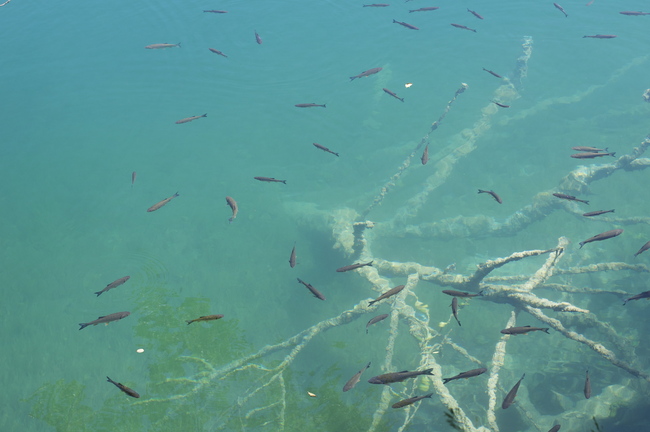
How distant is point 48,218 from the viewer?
39.3 feet

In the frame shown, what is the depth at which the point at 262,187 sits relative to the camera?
13.1 m

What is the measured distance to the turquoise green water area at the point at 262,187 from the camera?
27.3ft

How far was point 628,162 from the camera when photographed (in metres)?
10.6

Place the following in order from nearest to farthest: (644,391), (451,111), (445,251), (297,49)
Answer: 1. (644,391)
2. (445,251)
3. (451,111)
4. (297,49)

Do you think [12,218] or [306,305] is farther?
[12,218]

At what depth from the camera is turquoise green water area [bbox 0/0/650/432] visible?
27.3 feet

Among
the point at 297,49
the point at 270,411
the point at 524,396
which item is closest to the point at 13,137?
the point at 297,49

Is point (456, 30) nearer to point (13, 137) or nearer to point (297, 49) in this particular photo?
point (297, 49)

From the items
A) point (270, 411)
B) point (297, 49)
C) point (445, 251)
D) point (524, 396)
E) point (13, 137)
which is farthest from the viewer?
point (297, 49)

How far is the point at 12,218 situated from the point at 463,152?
14.4 metres

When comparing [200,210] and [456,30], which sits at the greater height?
[456,30]

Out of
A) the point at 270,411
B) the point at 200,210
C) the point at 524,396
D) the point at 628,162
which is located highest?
the point at 628,162

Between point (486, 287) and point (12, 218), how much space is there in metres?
13.5

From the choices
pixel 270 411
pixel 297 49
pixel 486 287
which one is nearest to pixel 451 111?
pixel 297 49
